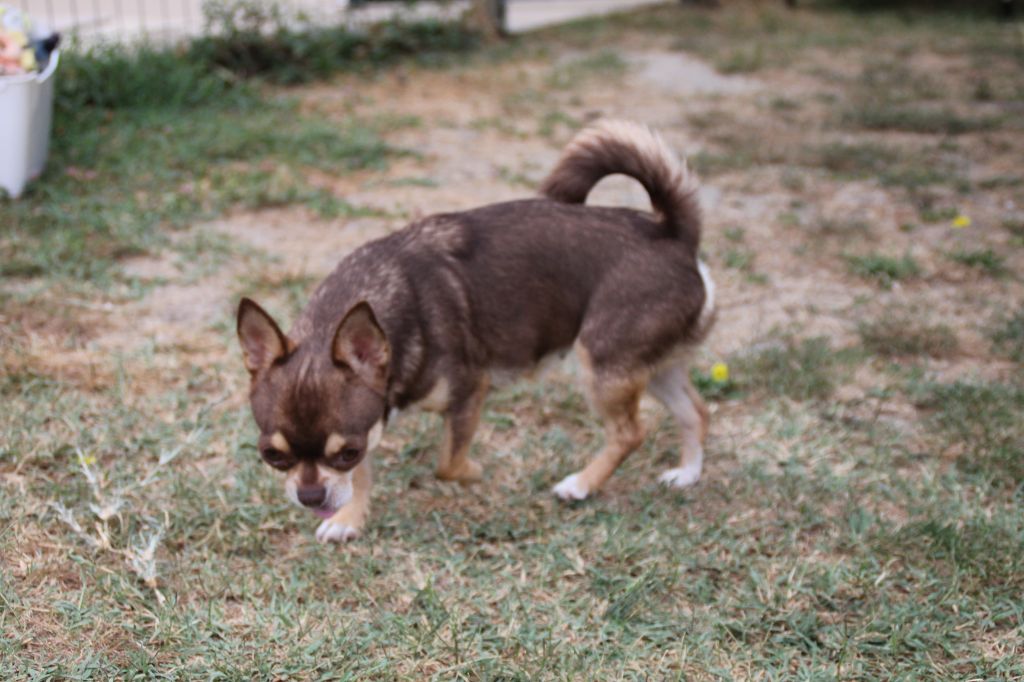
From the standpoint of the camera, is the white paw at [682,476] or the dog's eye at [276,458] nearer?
the dog's eye at [276,458]

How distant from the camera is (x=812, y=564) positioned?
10.2 ft

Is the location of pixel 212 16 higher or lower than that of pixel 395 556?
higher

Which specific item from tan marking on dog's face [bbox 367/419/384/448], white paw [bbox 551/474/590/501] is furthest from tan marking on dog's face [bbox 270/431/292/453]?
white paw [bbox 551/474/590/501]

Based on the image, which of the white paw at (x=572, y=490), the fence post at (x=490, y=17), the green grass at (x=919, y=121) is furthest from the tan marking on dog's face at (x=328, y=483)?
the fence post at (x=490, y=17)

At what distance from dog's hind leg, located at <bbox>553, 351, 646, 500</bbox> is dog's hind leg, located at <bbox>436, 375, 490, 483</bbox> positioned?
346 millimetres

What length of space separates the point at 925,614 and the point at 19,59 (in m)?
5.02

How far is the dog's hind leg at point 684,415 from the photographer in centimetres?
363

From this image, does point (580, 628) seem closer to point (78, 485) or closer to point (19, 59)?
point (78, 485)

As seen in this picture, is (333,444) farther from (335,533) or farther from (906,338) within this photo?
(906,338)

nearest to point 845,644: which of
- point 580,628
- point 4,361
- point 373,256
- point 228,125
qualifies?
point 580,628

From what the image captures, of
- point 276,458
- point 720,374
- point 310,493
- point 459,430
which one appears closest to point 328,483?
point 310,493

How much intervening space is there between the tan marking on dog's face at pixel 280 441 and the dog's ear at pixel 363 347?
0.25m

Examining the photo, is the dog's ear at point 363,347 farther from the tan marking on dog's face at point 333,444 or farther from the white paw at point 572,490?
the white paw at point 572,490

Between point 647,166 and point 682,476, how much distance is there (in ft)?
3.53
